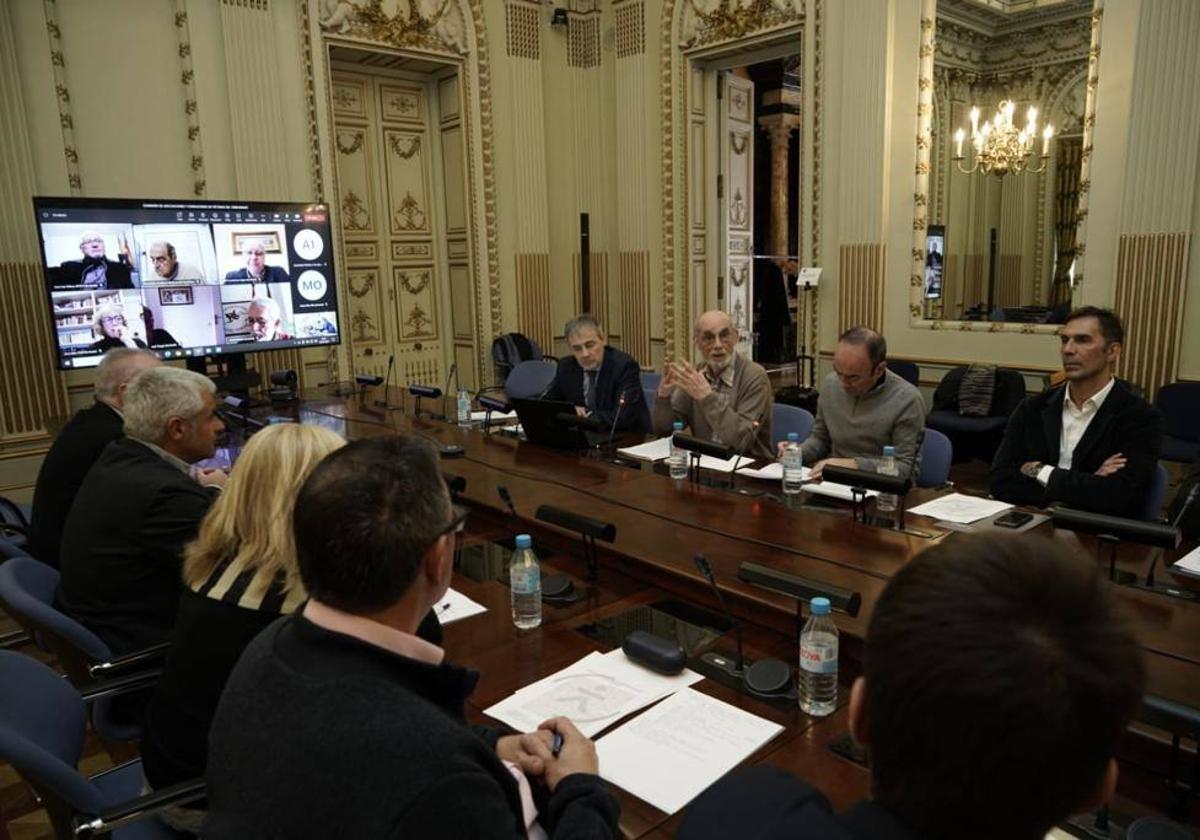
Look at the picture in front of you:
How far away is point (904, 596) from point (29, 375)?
5.47m

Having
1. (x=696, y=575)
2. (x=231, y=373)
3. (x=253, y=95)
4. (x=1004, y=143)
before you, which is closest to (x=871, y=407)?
(x=696, y=575)

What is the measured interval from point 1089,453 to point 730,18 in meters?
4.64

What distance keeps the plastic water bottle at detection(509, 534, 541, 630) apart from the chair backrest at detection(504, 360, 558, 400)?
9.81 feet

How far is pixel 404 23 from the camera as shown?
600cm

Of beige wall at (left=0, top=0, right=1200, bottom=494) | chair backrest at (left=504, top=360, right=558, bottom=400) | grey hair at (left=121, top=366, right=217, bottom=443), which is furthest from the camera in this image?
chair backrest at (left=504, top=360, right=558, bottom=400)

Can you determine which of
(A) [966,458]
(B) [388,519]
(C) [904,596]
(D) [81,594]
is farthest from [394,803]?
(A) [966,458]

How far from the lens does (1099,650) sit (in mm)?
648

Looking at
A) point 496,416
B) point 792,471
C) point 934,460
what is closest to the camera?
point 792,471

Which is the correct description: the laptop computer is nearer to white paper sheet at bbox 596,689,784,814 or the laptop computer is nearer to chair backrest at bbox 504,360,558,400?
chair backrest at bbox 504,360,558,400

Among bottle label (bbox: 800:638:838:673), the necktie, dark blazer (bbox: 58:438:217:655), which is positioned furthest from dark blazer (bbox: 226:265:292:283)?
bottle label (bbox: 800:638:838:673)

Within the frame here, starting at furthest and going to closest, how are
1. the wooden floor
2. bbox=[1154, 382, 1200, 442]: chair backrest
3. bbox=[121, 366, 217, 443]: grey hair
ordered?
bbox=[1154, 382, 1200, 442]: chair backrest, bbox=[121, 366, 217, 443]: grey hair, the wooden floor

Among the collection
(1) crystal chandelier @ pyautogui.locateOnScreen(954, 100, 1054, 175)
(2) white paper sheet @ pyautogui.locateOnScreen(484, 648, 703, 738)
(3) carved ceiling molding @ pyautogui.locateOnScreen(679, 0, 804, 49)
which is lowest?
(2) white paper sheet @ pyautogui.locateOnScreen(484, 648, 703, 738)

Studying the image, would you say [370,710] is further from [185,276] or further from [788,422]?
[185,276]

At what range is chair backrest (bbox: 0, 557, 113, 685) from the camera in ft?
5.86
